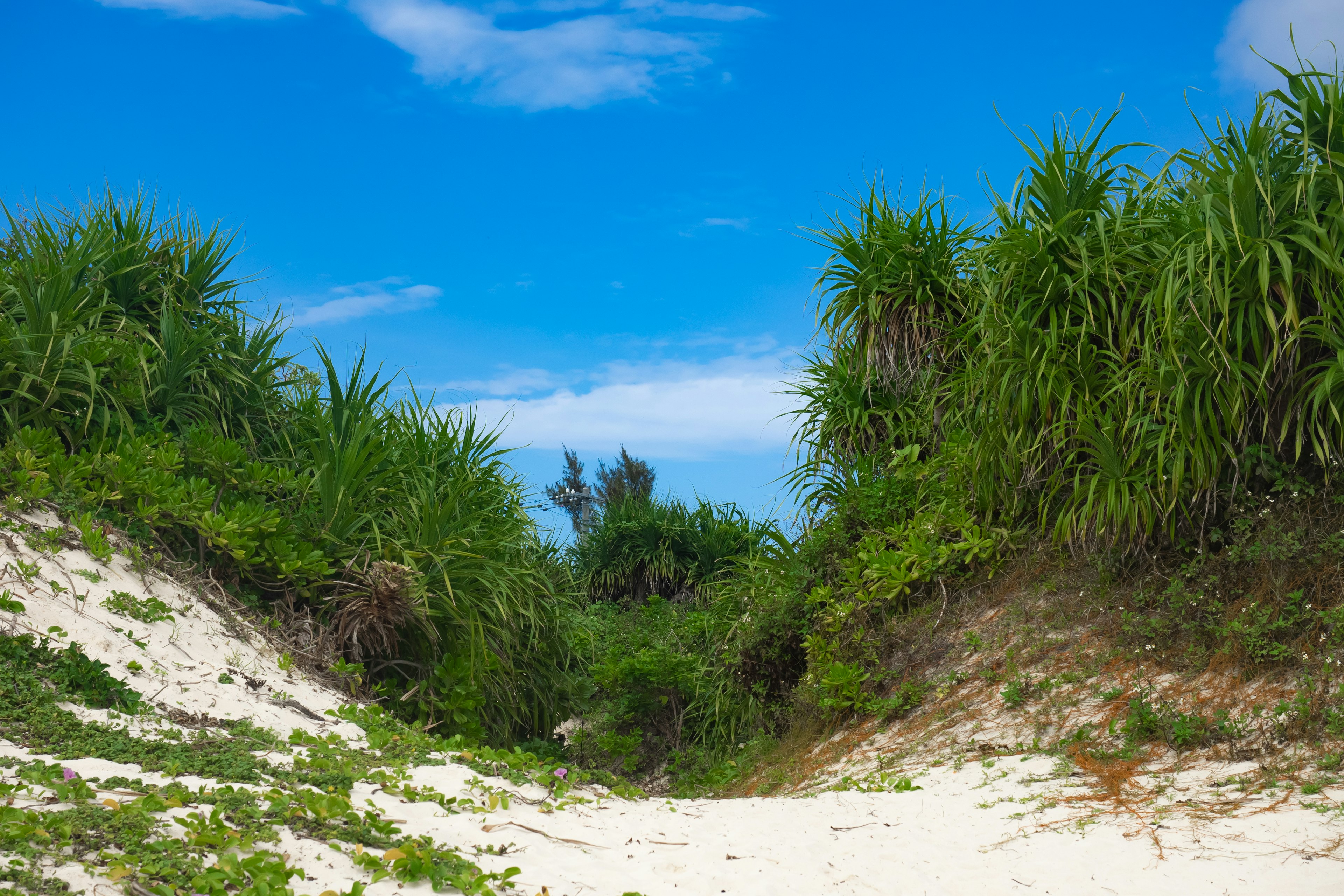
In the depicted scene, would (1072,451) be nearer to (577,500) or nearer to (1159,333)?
(1159,333)

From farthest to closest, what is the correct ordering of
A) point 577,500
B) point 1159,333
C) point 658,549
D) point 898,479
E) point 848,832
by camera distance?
point 577,500 → point 658,549 → point 898,479 → point 1159,333 → point 848,832

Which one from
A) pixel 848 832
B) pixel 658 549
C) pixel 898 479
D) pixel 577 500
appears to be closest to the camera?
pixel 848 832

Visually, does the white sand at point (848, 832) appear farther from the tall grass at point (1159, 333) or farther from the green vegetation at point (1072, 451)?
the tall grass at point (1159, 333)

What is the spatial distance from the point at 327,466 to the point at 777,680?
4526mm

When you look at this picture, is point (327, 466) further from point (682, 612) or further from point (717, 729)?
point (682, 612)

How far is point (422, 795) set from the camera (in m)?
3.88

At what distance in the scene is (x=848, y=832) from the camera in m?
4.15

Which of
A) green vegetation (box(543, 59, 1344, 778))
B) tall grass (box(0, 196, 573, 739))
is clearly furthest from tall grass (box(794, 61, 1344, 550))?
tall grass (box(0, 196, 573, 739))

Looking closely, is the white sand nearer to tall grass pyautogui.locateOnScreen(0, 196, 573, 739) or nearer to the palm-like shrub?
tall grass pyautogui.locateOnScreen(0, 196, 573, 739)

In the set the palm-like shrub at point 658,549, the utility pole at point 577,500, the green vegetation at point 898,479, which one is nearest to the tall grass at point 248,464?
the green vegetation at point 898,479

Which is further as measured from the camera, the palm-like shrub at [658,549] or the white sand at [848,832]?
the palm-like shrub at [658,549]

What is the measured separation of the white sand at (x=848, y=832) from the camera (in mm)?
3402

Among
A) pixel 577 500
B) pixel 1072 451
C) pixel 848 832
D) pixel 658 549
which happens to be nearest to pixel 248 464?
pixel 848 832

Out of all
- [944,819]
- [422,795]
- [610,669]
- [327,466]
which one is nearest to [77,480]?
[327,466]
